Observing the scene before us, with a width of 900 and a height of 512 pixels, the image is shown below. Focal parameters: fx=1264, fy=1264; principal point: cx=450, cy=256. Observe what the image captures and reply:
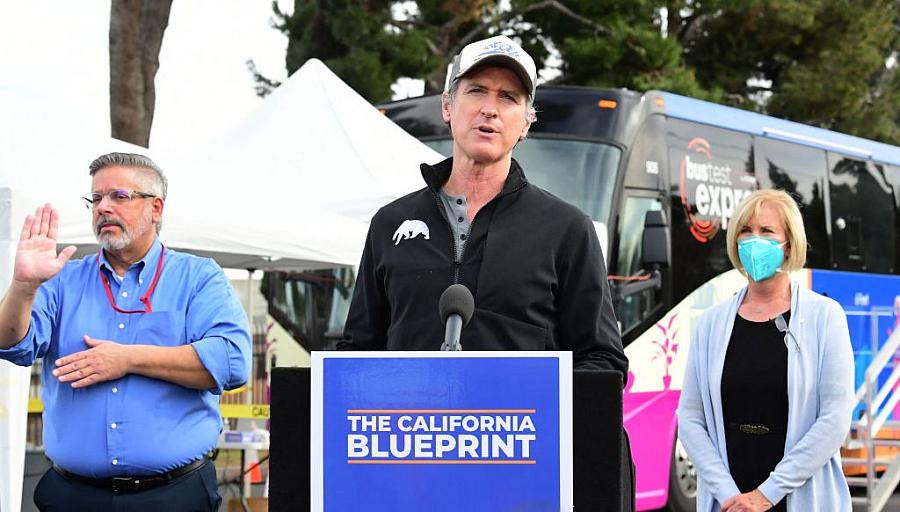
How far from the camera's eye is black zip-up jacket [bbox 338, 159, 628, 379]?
2594 millimetres

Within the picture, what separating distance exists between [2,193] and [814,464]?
3.75 meters

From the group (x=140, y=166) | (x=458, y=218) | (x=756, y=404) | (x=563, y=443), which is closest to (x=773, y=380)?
(x=756, y=404)

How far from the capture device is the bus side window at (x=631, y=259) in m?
9.62

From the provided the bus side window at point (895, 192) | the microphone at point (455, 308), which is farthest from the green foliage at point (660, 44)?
the microphone at point (455, 308)

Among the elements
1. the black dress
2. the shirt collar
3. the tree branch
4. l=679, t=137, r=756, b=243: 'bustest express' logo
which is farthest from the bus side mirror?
the tree branch

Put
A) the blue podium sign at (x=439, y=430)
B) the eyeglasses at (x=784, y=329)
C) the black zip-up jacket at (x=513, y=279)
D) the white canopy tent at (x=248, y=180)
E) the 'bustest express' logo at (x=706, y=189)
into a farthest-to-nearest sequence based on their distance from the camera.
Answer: the 'bustest express' logo at (x=706, y=189), the white canopy tent at (x=248, y=180), the eyeglasses at (x=784, y=329), the black zip-up jacket at (x=513, y=279), the blue podium sign at (x=439, y=430)

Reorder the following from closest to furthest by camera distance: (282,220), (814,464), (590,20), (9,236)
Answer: (814,464) → (9,236) → (282,220) → (590,20)

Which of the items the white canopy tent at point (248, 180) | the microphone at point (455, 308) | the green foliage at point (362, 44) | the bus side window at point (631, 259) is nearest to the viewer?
the microphone at point (455, 308)

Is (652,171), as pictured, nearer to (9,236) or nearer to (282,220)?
(282,220)

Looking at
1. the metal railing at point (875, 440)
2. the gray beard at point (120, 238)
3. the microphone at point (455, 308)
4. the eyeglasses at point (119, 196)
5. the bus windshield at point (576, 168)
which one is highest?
the bus windshield at point (576, 168)

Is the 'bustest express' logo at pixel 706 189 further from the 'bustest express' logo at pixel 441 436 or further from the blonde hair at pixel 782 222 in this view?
the 'bustest express' logo at pixel 441 436

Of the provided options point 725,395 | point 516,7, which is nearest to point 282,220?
point 725,395

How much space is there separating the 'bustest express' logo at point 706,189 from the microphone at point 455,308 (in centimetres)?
820

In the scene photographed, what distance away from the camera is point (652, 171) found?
10.1m
